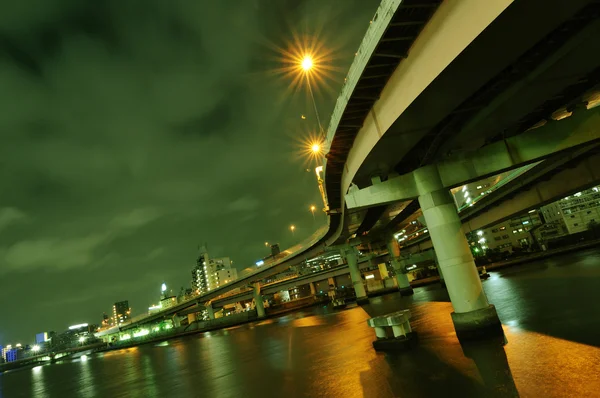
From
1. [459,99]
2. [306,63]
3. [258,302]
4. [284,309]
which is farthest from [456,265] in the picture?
[284,309]

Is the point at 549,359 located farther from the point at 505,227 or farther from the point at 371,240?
the point at 505,227

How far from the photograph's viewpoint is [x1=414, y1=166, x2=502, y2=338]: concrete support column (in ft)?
46.5

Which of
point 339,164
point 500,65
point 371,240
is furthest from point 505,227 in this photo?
point 500,65

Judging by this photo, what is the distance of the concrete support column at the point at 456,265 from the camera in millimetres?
14188

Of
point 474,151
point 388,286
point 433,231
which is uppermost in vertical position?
point 474,151

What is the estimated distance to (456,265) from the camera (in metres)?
14.5

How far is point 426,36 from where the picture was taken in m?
9.56

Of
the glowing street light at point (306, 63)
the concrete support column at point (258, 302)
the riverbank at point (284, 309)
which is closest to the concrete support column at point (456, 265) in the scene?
the glowing street light at point (306, 63)

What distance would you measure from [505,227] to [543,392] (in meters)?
132

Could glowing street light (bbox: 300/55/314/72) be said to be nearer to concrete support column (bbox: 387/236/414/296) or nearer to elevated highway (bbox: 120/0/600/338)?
elevated highway (bbox: 120/0/600/338)

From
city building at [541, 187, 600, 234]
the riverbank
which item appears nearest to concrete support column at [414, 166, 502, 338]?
the riverbank

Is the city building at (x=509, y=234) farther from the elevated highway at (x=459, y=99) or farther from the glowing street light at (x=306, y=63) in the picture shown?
the glowing street light at (x=306, y=63)

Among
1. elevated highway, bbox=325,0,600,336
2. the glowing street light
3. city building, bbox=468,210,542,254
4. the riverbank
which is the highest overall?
the glowing street light

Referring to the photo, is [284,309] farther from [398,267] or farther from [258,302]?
[398,267]
